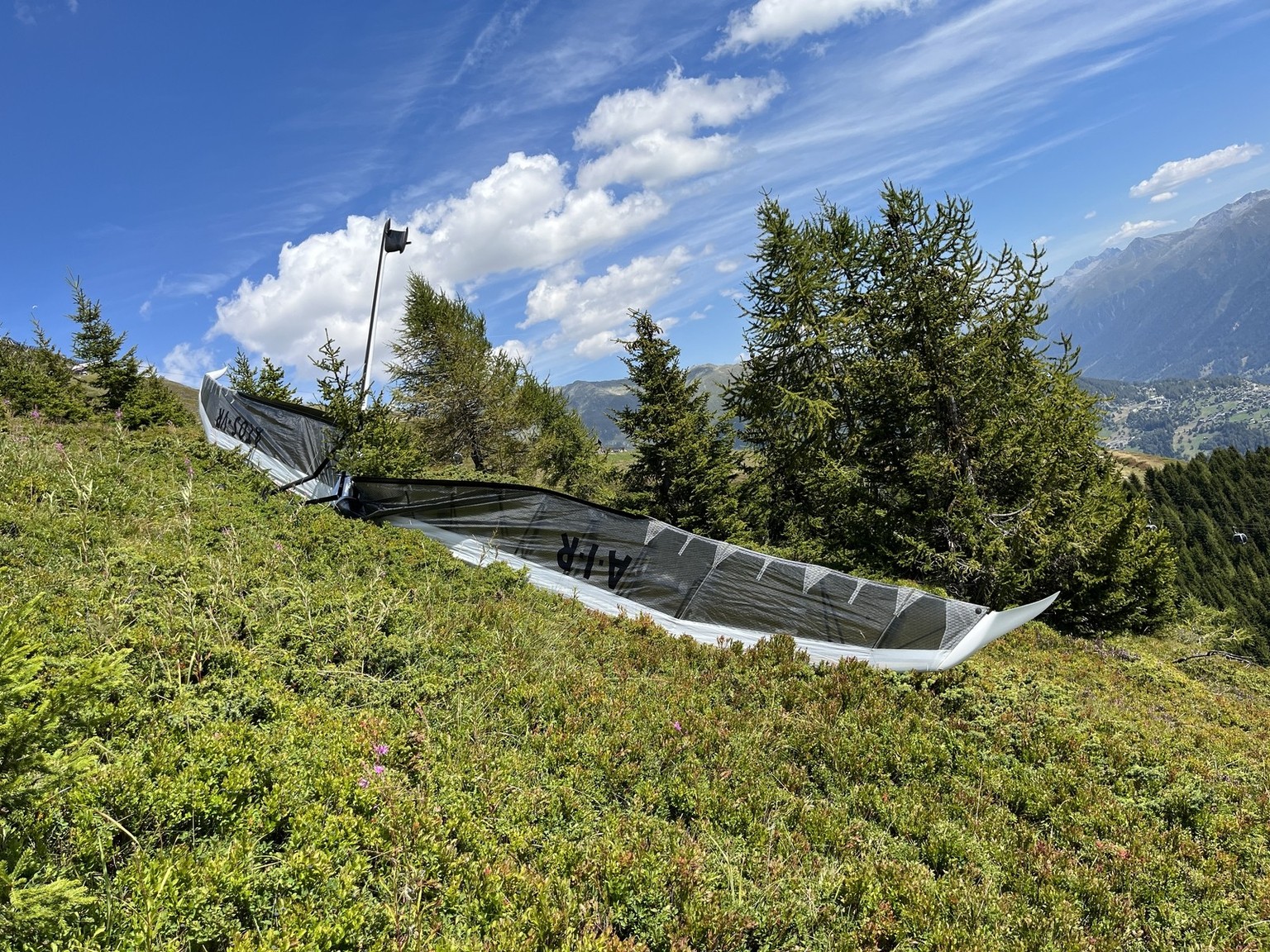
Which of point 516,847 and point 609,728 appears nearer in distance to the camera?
point 516,847

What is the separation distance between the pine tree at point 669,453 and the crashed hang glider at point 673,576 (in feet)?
37.6

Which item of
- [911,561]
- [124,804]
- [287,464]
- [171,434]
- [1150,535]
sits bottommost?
[1150,535]

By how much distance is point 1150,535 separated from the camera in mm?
18875

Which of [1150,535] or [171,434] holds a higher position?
[171,434]

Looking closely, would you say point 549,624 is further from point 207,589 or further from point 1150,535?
point 1150,535

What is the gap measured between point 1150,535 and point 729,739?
20.4 metres

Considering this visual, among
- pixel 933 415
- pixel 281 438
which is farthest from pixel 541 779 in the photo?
pixel 933 415

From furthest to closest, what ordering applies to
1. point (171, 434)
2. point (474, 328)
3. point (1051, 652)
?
point (474, 328) → point (171, 434) → point (1051, 652)

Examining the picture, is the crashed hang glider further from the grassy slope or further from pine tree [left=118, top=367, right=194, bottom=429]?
pine tree [left=118, top=367, right=194, bottom=429]

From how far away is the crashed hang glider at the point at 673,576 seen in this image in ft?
30.3

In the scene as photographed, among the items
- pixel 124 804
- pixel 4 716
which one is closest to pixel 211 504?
pixel 124 804

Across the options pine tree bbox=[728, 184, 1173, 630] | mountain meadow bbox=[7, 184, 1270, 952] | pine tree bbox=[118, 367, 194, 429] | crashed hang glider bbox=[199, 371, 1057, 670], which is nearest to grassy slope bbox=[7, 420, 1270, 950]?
mountain meadow bbox=[7, 184, 1270, 952]

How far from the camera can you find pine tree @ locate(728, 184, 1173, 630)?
14430mm

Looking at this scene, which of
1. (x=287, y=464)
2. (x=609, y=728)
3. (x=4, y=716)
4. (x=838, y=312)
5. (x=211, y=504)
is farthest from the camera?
(x=838, y=312)
